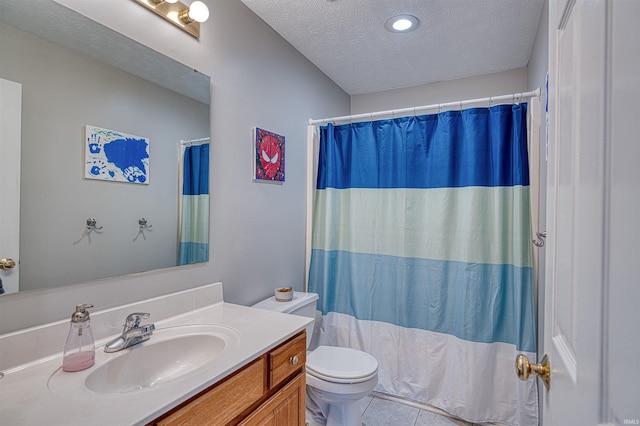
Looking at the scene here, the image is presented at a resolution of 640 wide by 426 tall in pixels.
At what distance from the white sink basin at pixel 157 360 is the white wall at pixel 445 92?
2.48 metres

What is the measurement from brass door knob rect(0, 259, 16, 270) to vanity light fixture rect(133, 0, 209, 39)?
41.7 inches

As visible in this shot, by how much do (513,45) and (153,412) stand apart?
106 inches

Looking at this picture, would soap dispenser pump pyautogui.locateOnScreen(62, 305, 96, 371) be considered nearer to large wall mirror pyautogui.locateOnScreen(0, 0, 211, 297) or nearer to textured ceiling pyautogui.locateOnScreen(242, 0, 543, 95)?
large wall mirror pyautogui.locateOnScreen(0, 0, 211, 297)

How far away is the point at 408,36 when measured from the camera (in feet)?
6.61

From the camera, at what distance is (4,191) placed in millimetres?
905

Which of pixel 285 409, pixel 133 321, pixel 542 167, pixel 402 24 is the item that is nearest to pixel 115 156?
pixel 133 321

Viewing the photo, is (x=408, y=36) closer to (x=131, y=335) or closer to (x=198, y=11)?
(x=198, y=11)

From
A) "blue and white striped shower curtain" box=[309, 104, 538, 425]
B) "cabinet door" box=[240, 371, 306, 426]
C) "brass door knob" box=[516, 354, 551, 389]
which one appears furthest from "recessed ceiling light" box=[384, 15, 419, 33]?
"cabinet door" box=[240, 371, 306, 426]

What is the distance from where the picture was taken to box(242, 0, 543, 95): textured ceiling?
174cm

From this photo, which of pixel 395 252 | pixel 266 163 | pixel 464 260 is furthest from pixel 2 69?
pixel 464 260

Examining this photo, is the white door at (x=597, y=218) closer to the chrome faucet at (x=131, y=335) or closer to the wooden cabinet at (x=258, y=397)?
the wooden cabinet at (x=258, y=397)

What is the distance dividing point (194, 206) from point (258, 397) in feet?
2.80

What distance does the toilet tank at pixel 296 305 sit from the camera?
69.2 inches

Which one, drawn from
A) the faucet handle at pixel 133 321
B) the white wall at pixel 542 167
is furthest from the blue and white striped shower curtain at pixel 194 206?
the white wall at pixel 542 167
